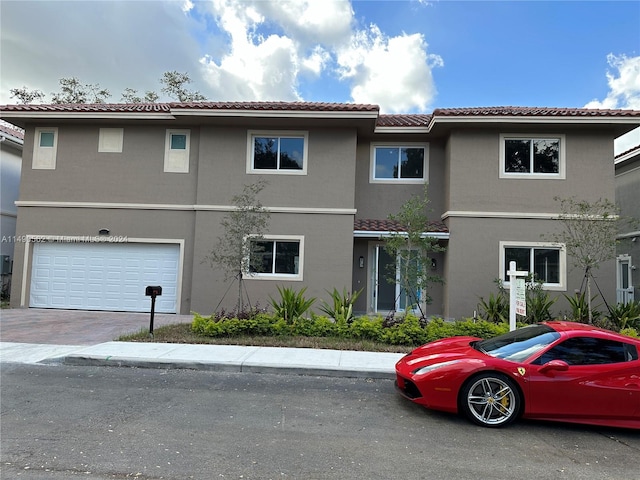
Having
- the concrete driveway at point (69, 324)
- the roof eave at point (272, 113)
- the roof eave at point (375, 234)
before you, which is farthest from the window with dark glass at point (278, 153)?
the concrete driveway at point (69, 324)

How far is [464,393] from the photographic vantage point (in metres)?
4.87

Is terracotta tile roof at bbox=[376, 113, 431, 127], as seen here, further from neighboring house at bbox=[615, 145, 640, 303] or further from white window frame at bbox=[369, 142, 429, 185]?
neighboring house at bbox=[615, 145, 640, 303]

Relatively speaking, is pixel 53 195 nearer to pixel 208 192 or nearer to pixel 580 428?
pixel 208 192

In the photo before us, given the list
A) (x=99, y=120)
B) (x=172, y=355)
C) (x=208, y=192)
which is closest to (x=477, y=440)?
(x=172, y=355)

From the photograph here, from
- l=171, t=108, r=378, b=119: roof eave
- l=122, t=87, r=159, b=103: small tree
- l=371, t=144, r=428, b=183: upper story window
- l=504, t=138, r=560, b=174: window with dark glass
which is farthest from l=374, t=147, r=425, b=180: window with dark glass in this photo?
l=122, t=87, r=159, b=103: small tree

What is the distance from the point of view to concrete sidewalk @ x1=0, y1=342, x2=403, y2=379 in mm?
6848

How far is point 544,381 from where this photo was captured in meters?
4.74

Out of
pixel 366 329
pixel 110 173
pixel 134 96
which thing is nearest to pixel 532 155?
pixel 366 329

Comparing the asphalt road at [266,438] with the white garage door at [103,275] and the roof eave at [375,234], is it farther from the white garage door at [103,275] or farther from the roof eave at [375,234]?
the white garage door at [103,275]

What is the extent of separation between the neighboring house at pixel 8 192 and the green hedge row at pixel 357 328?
31.6 feet

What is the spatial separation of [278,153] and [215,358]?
732cm

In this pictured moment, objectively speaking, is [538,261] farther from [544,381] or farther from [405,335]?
[544,381]

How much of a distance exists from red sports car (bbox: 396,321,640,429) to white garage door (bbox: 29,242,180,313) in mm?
9839

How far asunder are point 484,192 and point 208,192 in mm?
8123
